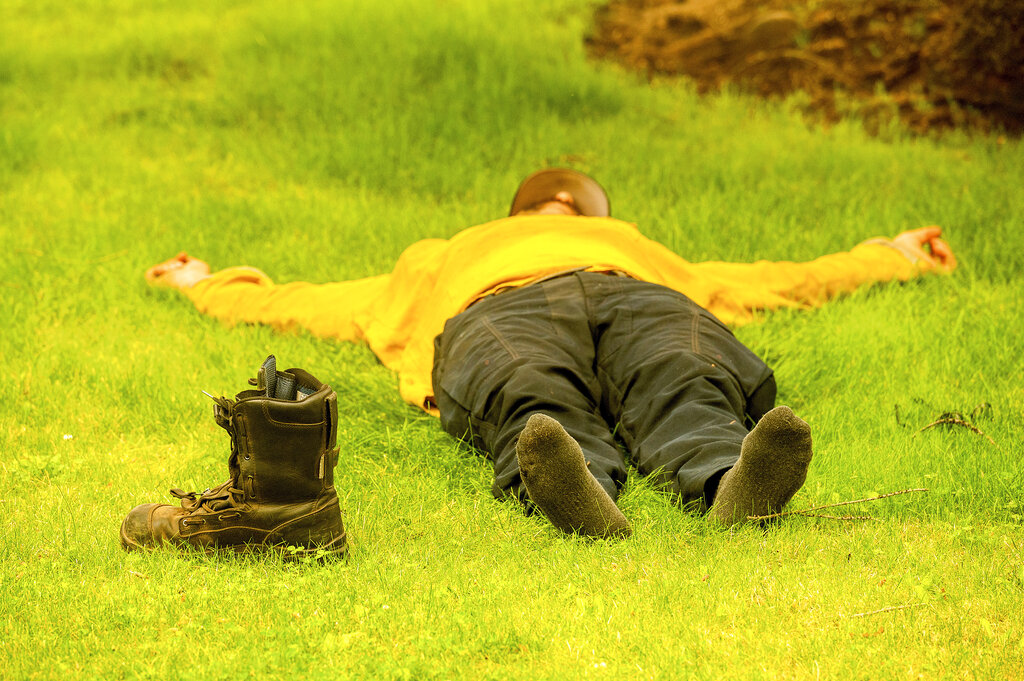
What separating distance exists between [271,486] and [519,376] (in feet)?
2.53

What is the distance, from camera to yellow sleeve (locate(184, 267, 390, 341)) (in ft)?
12.3

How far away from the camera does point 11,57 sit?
6840mm

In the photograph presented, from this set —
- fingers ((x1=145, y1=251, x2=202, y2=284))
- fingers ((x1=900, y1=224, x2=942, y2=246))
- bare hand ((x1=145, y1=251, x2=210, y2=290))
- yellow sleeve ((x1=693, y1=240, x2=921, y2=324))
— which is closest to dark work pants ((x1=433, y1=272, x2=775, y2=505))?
yellow sleeve ((x1=693, y1=240, x2=921, y2=324))

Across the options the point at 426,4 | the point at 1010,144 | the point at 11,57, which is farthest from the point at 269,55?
the point at 1010,144

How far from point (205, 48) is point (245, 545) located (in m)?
5.60

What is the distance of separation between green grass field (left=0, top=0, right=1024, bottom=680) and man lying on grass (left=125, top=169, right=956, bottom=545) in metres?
0.11

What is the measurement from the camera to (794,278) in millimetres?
3926

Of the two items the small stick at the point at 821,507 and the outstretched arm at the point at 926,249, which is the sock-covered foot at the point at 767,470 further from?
the outstretched arm at the point at 926,249

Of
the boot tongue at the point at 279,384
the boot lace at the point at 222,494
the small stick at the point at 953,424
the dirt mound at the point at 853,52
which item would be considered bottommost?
the small stick at the point at 953,424

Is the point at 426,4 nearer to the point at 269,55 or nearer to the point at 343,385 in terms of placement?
the point at 269,55

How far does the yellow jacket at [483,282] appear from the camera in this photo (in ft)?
10.8

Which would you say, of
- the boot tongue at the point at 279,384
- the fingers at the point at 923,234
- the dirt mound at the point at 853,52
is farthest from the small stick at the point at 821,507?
the dirt mound at the point at 853,52

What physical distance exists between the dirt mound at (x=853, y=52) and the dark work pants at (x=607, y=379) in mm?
3838

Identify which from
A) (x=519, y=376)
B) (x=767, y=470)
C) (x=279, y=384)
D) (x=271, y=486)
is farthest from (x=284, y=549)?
(x=767, y=470)
